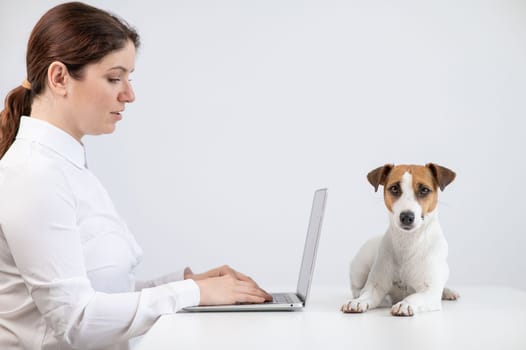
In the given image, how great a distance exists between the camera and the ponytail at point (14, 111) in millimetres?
1692

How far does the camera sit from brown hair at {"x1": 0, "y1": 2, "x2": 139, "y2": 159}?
1.55 metres

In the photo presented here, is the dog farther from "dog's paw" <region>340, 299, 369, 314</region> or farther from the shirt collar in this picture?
the shirt collar

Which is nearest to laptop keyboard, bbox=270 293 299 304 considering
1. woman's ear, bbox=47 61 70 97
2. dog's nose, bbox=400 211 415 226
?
dog's nose, bbox=400 211 415 226

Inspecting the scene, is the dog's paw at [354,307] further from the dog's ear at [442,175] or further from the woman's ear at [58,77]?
the woman's ear at [58,77]

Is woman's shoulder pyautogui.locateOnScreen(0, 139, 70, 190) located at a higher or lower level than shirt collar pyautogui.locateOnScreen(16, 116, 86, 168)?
lower

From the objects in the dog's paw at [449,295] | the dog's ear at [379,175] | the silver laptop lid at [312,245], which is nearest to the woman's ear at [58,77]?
the silver laptop lid at [312,245]

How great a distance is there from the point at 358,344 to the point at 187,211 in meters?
2.67

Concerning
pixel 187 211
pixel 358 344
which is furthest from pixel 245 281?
A: pixel 187 211

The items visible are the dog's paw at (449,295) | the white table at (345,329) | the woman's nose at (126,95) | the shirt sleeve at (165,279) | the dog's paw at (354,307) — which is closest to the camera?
the white table at (345,329)

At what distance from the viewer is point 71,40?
1555 millimetres

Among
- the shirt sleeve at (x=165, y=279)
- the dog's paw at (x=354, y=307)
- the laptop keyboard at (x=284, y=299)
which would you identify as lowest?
the shirt sleeve at (x=165, y=279)

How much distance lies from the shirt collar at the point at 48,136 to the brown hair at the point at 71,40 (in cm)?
8

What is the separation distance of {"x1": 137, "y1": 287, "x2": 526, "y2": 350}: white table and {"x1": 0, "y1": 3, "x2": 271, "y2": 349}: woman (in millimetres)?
96

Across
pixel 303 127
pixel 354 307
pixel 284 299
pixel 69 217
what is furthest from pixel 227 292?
pixel 303 127
